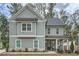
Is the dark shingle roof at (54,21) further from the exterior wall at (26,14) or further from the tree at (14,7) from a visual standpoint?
the tree at (14,7)

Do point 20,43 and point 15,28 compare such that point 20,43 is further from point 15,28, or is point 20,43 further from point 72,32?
point 72,32

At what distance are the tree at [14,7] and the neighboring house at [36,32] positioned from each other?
0.16 ft

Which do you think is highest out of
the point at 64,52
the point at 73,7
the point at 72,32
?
the point at 73,7

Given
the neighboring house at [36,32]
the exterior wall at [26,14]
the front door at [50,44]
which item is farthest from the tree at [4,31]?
the front door at [50,44]

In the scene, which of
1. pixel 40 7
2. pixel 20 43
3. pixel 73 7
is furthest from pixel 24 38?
pixel 73 7

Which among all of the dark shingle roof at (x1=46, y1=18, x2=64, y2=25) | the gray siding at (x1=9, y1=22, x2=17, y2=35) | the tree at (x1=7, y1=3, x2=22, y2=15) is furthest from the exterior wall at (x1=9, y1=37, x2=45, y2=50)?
the tree at (x1=7, y1=3, x2=22, y2=15)

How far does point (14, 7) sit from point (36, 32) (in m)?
0.55

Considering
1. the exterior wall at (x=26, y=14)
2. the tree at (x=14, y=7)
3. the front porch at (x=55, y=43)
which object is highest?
the tree at (x=14, y=7)

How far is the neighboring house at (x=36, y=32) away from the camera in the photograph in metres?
5.52

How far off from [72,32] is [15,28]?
948 mm

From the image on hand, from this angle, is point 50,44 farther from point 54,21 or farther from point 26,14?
point 26,14

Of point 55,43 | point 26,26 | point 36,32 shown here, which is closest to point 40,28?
point 36,32

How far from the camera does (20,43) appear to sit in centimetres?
556

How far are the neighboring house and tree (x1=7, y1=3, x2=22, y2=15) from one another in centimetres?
5
